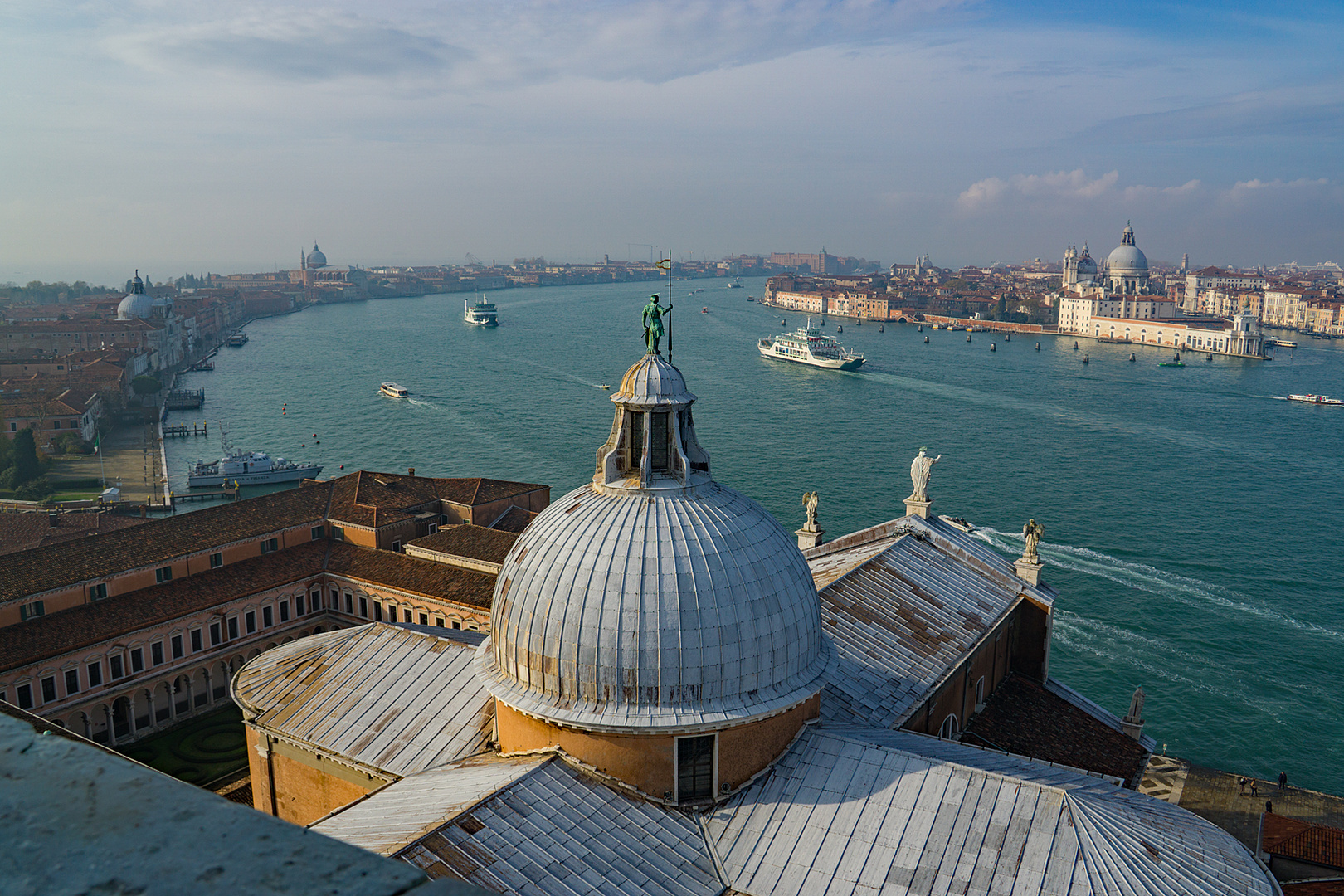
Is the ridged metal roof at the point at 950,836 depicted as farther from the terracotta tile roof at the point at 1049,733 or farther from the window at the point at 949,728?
the terracotta tile roof at the point at 1049,733

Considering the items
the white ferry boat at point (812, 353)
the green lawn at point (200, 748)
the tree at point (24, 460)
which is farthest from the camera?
the white ferry boat at point (812, 353)

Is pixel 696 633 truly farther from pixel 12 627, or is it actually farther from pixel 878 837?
pixel 12 627

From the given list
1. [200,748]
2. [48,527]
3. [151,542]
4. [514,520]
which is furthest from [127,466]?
[200,748]

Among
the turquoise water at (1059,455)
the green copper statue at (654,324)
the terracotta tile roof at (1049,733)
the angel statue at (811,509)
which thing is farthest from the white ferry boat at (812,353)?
the green copper statue at (654,324)

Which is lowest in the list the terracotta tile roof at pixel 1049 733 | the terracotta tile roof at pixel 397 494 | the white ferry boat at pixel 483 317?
the terracotta tile roof at pixel 1049 733

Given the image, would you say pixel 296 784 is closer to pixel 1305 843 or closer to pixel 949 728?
pixel 949 728

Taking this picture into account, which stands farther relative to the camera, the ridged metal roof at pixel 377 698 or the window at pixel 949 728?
the window at pixel 949 728

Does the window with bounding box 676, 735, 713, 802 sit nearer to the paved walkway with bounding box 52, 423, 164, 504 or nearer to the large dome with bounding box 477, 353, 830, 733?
the large dome with bounding box 477, 353, 830, 733

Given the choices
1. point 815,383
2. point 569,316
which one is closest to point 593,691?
point 815,383
